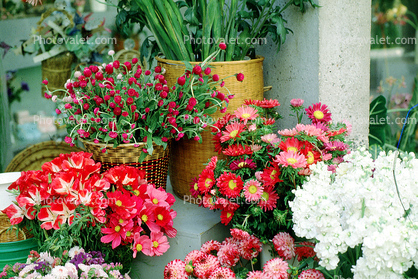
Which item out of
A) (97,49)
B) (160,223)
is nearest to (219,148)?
(160,223)

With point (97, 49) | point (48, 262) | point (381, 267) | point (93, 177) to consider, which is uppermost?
point (97, 49)

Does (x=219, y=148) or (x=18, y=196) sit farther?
(x=219, y=148)

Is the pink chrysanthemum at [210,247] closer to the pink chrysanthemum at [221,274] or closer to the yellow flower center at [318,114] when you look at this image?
the pink chrysanthemum at [221,274]

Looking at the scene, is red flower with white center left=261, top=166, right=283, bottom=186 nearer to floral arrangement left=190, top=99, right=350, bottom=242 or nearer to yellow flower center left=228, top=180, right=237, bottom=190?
floral arrangement left=190, top=99, right=350, bottom=242

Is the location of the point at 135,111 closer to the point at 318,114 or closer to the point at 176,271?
the point at 176,271

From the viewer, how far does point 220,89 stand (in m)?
1.74

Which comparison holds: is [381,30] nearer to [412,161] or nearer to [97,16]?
[97,16]

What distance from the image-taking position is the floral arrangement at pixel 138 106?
1519 mm

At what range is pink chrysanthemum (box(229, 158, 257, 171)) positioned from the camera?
1.51 m

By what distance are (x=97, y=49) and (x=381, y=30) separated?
2241 millimetres

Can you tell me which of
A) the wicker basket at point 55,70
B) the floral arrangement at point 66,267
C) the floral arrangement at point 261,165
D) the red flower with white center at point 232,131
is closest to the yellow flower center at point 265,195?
the floral arrangement at point 261,165

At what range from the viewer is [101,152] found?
5.24 ft

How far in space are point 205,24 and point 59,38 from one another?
1299 millimetres

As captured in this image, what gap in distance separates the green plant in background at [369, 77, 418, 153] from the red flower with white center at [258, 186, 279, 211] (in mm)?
678
